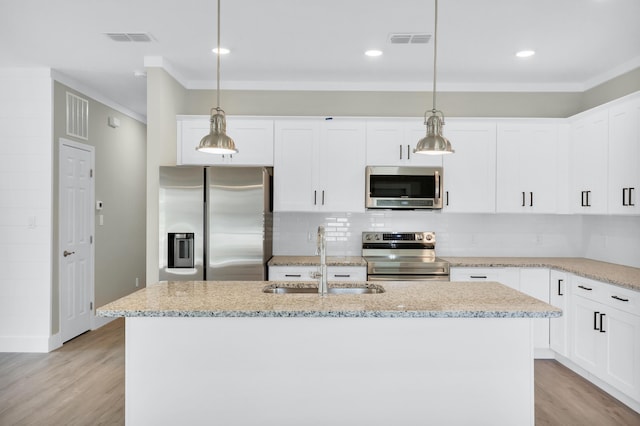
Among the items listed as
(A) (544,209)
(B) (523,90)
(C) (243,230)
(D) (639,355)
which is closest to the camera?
(D) (639,355)

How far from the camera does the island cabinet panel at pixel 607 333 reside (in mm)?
2906

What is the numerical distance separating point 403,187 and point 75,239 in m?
3.54

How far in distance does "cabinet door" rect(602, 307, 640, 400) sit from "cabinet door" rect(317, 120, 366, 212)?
87.1 inches

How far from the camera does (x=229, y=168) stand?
3730 mm

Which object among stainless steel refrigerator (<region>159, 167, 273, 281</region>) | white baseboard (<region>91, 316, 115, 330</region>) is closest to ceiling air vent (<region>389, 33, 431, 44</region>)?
stainless steel refrigerator (<region>159, 167, 273, 281</region>)

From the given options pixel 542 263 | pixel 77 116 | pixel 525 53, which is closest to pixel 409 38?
pixel 525 53

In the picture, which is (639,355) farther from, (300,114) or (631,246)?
(300,114)

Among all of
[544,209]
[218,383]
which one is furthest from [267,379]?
[544,209]

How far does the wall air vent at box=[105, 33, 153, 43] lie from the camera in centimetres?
332

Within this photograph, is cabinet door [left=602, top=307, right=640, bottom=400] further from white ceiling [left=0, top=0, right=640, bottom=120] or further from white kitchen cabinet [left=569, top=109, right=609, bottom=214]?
white ceiling [left=0, top=0, right=640, bottom=120]

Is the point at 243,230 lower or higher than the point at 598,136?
lower

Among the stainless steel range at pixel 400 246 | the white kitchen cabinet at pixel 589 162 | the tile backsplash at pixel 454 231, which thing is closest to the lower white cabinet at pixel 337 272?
the stainless steel range at pixel 400 246

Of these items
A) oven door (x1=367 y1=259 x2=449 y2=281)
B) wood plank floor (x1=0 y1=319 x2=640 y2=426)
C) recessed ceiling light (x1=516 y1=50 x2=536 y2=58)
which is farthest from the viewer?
oven door (x1=367 y1=259 x2=449 y2=281)

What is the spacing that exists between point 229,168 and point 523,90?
321 cm
